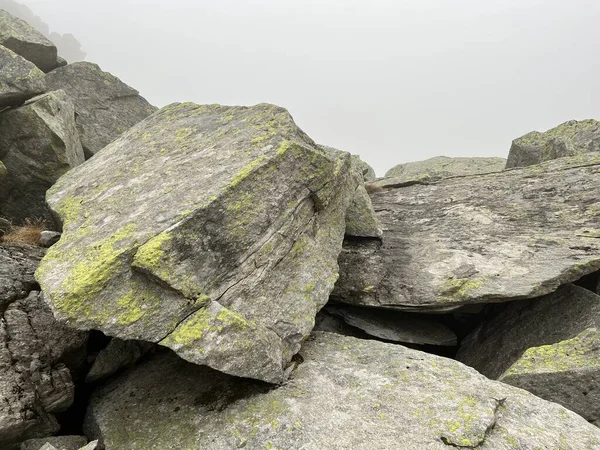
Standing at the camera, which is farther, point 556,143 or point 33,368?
point 556,143

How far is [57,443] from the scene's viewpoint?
7625 millimetres

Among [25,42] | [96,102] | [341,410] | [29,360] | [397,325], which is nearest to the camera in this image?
[341,410]

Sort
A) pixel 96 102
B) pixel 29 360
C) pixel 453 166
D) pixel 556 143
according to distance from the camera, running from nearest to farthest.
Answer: pixel 29 360 → pixel 556 143 → pixel 96 102 → pixel 453 166

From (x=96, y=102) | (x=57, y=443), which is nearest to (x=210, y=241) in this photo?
(x=57, y=443)

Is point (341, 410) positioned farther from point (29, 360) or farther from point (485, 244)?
point (485, 244)

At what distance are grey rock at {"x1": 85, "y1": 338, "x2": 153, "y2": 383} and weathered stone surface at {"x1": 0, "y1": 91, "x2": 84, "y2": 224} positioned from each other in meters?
6.75

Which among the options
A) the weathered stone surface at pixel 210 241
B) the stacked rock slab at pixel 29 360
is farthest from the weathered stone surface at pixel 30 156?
the stacked rock slab at pixel 29 360

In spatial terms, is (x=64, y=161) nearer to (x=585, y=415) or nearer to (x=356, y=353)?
(x=356, y=353)

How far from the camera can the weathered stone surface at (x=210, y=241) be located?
24.4 ft

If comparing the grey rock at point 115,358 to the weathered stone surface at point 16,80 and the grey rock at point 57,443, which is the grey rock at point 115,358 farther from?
the weathered stone surface at point 16,80

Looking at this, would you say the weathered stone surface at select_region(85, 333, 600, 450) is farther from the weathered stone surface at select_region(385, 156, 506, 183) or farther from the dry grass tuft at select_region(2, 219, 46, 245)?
the weathered stone surface at select_region(385, 156, 506, 183)

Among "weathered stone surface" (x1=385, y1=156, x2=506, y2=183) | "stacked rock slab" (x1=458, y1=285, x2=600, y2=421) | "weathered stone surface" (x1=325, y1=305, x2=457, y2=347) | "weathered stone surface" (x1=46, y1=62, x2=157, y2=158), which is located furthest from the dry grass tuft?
"weathered stone surface" (x1=385, y1=156, x2=506, y2=183)

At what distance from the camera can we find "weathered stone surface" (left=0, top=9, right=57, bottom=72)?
56.5 ft

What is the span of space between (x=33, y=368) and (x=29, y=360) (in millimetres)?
186
